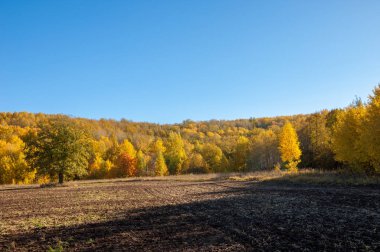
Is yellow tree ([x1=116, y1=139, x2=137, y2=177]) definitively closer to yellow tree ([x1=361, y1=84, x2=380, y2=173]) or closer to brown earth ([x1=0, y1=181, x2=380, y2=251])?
yellow tree ([x1=361, y1=84, x2=380, y2=173])

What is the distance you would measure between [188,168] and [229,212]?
10094cm

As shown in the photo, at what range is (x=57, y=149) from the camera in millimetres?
54375

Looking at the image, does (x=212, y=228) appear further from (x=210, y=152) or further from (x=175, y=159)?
(x=210, y=152)

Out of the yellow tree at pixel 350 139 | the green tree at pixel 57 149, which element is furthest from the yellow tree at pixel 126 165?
the yellow tree at pixel 350 139

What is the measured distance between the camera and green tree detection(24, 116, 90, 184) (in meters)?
54.6

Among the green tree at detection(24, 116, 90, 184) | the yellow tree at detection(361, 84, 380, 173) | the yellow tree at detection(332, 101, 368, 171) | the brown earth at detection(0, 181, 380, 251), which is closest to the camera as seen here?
the brown earth at detection(0, 181, 380, 251)

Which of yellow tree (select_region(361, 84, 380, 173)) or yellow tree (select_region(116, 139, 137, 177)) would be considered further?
yellow tree (select_region(116, 139, 137, 177))

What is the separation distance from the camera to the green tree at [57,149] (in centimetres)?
5459

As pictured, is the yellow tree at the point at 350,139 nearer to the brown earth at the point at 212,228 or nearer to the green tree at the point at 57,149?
the brown earth at the point at 212,228

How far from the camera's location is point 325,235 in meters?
11.5

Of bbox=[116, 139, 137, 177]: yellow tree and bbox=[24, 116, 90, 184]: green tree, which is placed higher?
bbox=[24, 116, 90, 184]: green tree

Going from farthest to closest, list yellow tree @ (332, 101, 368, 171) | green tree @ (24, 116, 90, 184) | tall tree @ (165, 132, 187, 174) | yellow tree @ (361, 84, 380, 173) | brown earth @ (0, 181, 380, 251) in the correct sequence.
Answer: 1. tall tree @ (165, 132, 187, 174)
2. green tree @ (24, 116, 90, 184)
3. yellow tree @ (332, 101, 368, 171)
4. yellow tree @ (361, 84, 380, 173)
5. brown earth @ (0, 181, 380, 251)

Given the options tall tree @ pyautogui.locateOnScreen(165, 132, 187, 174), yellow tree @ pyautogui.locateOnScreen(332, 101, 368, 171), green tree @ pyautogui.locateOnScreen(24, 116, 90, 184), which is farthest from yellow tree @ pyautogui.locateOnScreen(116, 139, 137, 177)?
yellow tree @ pyautogui.locateOnScreen(332, 101, 368, 171)

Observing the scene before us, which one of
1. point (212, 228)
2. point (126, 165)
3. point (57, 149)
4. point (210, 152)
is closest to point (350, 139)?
point (212, 228)
